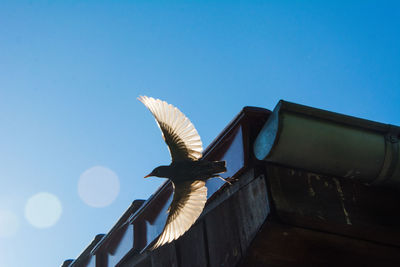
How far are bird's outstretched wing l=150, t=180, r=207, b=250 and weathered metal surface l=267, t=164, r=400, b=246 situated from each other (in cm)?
84

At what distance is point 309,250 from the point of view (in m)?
2.67

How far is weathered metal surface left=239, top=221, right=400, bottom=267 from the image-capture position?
253 cm

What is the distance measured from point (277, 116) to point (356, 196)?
71 cm

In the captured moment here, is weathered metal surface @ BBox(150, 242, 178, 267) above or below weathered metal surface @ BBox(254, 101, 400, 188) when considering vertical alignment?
below

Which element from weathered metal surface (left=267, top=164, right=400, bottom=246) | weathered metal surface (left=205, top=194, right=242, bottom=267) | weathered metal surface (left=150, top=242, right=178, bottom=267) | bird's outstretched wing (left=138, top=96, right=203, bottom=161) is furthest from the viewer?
bird's outstretched wing (left=138, top=96, right=203, bottom=161)

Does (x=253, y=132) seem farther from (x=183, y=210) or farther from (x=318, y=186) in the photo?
(x=183, y=210)

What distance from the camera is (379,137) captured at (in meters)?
2.57

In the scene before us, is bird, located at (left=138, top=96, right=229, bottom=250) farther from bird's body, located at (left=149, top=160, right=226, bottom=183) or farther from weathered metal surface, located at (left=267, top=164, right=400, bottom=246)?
weathered metal surface, located at (left=267, top=164, right=400, bottom=246)

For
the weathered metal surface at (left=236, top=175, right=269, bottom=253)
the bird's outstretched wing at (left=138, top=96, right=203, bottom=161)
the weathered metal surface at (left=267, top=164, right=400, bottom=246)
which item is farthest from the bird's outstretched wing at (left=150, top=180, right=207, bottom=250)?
the weathered metal surface at (left=267, top=164, right=400, bottom=246)

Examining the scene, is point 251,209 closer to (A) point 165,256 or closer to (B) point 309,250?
(B) point 309,250

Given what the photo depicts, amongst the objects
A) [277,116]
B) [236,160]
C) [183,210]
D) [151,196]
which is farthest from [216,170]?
[151,196]

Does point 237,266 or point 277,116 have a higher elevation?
point 277,116

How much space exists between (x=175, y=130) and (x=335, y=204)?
173 centimetres

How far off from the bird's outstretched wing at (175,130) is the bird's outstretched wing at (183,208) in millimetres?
323
